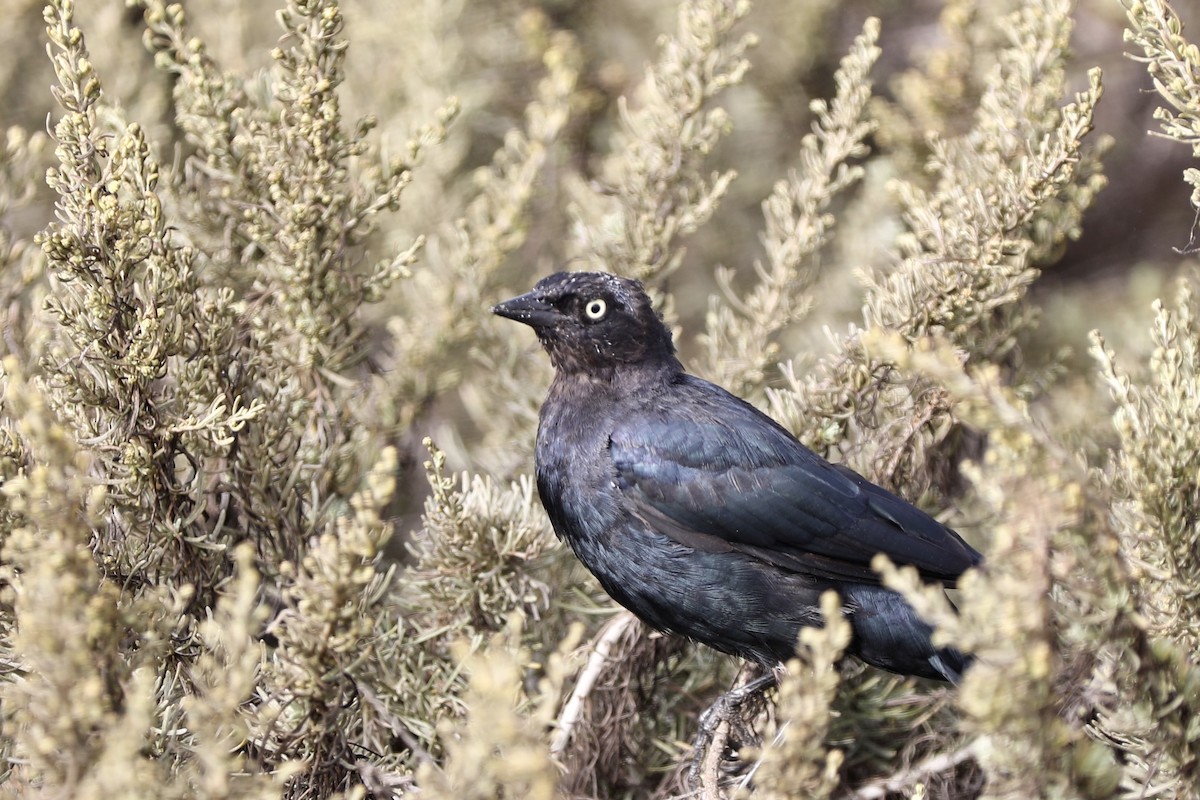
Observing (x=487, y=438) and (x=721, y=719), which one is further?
(x=487, y=438)

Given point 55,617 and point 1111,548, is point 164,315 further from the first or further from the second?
point 1111,548

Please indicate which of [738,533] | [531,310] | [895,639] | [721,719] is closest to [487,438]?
[531,310]

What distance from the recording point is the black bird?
2.90 metres

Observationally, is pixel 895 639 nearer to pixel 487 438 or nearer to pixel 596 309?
pixel 596 309

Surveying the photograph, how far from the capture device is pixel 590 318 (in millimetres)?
3324

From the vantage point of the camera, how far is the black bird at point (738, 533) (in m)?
2.90

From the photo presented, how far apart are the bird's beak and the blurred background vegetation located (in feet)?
1.10

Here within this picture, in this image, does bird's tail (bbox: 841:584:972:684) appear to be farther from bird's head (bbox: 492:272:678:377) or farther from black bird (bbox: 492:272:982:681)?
bird's head (bbox: 492:272:678:377)

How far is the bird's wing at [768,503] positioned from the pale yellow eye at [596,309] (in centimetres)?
41

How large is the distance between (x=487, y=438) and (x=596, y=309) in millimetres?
1037

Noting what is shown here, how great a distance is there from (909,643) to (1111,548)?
1.02 m

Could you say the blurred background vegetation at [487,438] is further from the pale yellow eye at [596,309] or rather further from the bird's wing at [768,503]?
the pale yellow eye at [596,309]

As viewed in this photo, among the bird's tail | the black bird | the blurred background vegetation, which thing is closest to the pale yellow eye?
the black bird

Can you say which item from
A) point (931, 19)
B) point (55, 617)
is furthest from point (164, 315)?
point (931, 19)
